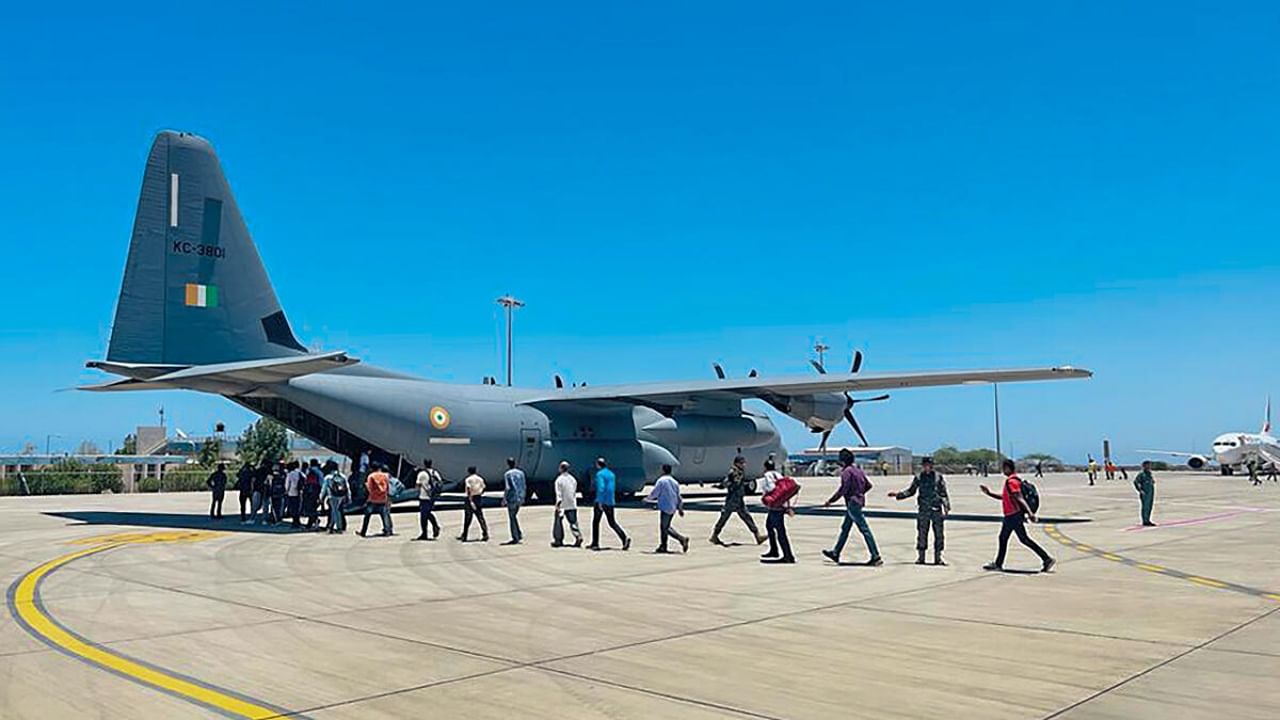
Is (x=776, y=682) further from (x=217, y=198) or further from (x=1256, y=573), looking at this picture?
(x=217, y=198)

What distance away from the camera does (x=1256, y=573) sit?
42.7 ft

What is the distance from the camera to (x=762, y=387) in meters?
27.0

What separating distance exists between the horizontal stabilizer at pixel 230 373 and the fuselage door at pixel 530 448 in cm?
812

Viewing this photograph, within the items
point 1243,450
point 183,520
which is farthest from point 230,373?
point 1243,450

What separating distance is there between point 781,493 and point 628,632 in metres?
6.11

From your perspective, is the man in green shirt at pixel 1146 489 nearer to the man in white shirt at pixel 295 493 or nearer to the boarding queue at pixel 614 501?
the boarding queue at pixel 614 501

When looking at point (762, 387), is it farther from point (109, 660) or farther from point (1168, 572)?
point (109, 660)

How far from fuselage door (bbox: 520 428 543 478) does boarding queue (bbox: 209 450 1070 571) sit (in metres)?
3.03

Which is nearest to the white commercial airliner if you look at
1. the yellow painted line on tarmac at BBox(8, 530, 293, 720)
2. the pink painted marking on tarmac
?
the pink painted marking on tarmac

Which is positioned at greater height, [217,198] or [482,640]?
[217,198]

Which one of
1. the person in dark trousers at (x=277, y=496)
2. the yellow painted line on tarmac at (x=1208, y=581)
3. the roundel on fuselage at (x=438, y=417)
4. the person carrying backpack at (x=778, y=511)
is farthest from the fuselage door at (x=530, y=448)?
the yellow painted line on tarmac at (x=1208, y=581)

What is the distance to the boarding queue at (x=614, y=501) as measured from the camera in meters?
13.9

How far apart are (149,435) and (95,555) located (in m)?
97.5

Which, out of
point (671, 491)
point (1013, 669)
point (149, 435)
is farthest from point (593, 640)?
point (149, 435)
